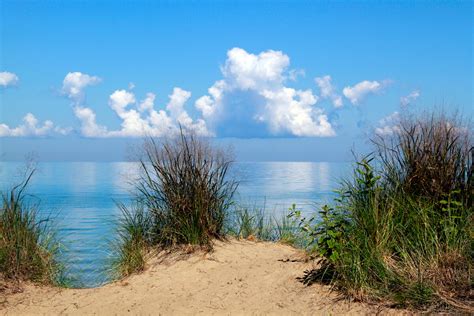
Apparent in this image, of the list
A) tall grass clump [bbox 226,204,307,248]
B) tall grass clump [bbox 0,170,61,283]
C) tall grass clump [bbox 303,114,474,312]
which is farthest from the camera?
tall grass clump [bbox 226,204,307,248]

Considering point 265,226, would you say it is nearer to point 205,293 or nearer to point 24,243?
point 205,293

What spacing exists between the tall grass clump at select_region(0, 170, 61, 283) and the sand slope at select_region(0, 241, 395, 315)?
12.4 inches

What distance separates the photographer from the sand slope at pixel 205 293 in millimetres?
6902

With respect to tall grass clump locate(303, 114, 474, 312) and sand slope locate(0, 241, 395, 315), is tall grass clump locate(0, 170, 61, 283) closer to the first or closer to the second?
sand slope locate(0, 241, 395, 315)

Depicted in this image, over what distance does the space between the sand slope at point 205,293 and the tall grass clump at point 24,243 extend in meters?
0.31

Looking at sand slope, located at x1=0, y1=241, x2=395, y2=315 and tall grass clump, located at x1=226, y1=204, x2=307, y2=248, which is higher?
tall grass clump, located at x1=226, y1=204, x2=307, y2=248

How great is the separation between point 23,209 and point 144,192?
1.75m

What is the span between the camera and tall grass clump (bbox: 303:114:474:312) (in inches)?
260

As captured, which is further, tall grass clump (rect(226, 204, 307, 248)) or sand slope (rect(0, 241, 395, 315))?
tall grass clump (rect(226, 204, 307, 248))

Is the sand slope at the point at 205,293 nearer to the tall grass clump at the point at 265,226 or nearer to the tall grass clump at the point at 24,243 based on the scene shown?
the tall grass clump at the point at 24,243

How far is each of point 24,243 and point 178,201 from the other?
2231 millimetres

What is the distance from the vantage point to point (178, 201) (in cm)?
850

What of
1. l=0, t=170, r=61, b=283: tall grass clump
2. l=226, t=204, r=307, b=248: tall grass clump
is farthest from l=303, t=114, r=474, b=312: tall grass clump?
l=0, t=170, r=61, b=283: tall grass clump

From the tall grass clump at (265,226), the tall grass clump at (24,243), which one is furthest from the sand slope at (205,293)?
the tall grass clump at (265,226)
